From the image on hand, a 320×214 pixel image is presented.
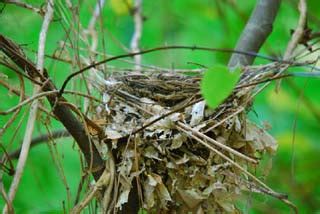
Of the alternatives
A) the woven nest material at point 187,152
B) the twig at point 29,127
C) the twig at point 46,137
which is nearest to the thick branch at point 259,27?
the woven nest material at point 187,152

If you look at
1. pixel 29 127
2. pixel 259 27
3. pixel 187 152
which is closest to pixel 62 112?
pixel 29 127

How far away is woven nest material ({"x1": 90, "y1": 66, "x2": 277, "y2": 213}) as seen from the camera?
1758 millimetres

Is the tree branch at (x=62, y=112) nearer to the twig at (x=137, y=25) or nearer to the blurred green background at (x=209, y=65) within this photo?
the blurred green background at (x=209, y=65)

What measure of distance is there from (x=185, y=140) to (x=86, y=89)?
44 cm

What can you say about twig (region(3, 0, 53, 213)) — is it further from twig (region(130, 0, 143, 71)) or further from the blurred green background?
twig (region(130, 0, 143, 71))

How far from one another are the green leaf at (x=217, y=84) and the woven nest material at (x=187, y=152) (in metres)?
0.43

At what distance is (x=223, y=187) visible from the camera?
1779mm

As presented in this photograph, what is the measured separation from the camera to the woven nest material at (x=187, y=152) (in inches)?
69.2

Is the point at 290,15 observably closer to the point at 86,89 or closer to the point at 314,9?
the point at 314,9

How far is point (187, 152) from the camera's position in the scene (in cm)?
181

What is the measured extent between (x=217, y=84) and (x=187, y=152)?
1.91 feet

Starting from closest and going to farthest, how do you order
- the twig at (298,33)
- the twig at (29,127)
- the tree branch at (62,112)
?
the twig at (29,127) < the tree branch at (62,112) < the twig at (298,33)

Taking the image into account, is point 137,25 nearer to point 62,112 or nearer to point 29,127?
point 62,112

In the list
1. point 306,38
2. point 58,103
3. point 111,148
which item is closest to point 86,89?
point 111,148
